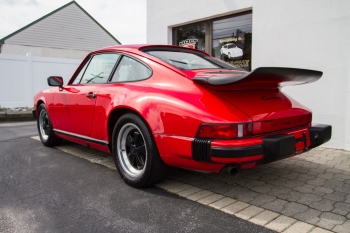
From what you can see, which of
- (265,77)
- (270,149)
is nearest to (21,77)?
(265,77)

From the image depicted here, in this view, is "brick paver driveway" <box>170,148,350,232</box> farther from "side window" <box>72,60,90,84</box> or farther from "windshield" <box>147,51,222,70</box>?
"side window" <box>72,60,90,84</box>

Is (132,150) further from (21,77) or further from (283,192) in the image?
(21,77)

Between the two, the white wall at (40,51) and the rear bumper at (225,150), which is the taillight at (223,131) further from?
the white wall at (40,51)

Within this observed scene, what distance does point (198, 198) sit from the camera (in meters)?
2.63

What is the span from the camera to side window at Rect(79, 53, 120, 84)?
3.45 meters

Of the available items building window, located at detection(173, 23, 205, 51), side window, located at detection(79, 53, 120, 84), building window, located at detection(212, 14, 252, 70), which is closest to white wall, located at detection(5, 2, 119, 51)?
building window, located at detection(173, 23, 205, 51)

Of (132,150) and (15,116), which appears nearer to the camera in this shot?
(132,150)

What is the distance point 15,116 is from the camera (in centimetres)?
930

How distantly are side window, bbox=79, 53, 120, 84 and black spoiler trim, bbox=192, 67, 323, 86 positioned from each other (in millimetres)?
1365

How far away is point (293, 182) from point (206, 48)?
14.3ft

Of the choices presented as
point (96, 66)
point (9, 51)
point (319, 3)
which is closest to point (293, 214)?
point (96, 66)

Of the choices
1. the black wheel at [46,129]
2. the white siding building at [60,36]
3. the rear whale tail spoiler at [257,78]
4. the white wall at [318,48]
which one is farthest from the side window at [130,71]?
the white siding building at [60,36]

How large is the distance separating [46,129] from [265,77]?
3823mm

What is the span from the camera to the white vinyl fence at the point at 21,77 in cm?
Answer: 1050
